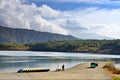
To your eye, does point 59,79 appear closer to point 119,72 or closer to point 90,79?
point 90,79

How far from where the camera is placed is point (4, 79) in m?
54.4

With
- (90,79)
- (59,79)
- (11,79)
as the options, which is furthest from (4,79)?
(90,79)

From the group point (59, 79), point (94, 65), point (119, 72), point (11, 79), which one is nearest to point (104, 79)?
point (59, 79)

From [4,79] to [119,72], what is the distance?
3177 cm

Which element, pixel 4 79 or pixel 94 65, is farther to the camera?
pixel 94 65

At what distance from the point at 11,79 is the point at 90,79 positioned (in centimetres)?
1376

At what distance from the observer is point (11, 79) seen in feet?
178

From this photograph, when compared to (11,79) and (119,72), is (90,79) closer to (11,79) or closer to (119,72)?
(11,79)

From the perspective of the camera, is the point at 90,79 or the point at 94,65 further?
the point at 94,65

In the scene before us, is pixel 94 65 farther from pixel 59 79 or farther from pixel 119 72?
pixel 59 79

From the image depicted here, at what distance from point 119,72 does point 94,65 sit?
2570 cm

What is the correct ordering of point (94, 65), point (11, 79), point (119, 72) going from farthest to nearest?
point (94, 65) → point (119, 72) → point (11, 79)

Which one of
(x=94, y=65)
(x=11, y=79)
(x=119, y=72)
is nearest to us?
(x=11, y=79)

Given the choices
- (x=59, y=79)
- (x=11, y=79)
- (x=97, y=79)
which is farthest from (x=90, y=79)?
(x=11, y=79)
